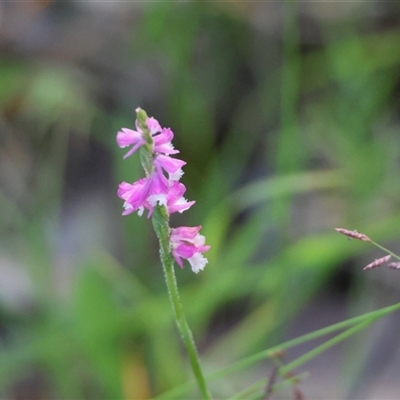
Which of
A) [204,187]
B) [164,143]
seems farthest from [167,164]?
[204,187]

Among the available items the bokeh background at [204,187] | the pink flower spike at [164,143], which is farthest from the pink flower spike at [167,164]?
the bokeh background at [204,187]

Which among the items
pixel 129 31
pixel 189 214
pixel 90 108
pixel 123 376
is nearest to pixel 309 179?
pixel 189 214

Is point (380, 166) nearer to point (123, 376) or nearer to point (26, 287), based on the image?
point (123, 376)

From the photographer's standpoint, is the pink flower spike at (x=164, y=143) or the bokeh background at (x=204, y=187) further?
the bokeh background at (x=204, y=187)

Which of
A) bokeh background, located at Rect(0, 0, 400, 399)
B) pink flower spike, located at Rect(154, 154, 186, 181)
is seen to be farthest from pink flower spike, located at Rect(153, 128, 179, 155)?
bokeh background, located at Rect(0, 0, 400, 399)

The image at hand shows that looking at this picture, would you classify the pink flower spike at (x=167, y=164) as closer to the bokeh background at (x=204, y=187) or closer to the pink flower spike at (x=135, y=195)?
the pink flower spike at (x=135, y=195)

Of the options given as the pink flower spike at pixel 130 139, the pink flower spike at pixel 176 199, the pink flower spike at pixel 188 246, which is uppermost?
the pink flower spike at pixel 130 139
